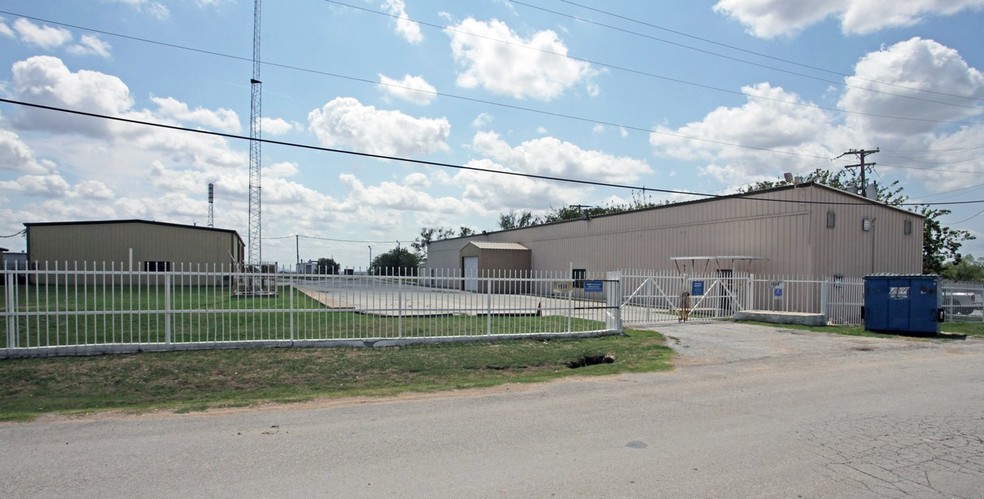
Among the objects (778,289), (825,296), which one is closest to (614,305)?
(778,289)

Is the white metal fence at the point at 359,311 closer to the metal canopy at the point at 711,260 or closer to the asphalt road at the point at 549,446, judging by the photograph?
the metal canopy at the point at 711,260

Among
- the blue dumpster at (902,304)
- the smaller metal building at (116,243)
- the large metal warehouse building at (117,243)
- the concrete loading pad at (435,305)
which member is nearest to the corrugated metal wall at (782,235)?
the blue dumpster at (902,304)

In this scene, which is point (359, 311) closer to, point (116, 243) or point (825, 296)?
point (825, 296)

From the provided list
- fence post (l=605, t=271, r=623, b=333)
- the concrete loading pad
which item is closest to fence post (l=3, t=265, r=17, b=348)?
the concrete loading pad

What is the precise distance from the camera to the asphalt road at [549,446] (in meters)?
4.68

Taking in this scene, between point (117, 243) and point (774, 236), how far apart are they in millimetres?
39759

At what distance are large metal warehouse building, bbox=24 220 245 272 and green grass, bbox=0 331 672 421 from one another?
2749cm

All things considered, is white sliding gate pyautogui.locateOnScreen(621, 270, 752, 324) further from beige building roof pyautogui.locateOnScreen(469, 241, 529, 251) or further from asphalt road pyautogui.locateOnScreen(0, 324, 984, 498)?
beige building roof pyautogui.locateOnScreen(469, 241, 529, 251)

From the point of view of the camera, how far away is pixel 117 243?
39.1 meters

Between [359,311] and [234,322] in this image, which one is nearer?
[359,311]

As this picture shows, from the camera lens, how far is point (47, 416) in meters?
7.22

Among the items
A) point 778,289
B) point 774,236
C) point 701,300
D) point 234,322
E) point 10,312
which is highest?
point 774,236

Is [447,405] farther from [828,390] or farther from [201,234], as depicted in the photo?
[201,234]

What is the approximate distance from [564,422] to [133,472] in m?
4.34
